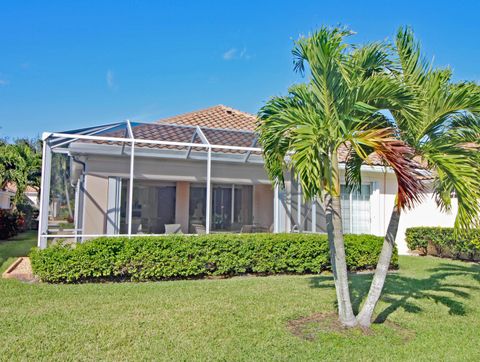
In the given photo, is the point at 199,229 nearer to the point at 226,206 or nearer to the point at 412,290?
the point at 226,206

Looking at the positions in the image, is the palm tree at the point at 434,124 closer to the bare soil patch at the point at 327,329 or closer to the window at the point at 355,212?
the bare soil patch at the point at 327,329

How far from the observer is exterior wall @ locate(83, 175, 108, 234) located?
13.0m

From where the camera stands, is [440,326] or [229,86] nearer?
[440,326]

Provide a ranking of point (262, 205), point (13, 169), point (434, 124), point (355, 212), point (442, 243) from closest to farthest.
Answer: point (434, 124), point (442, 243), point (355, 212), point (262, 205), point (13, 169)

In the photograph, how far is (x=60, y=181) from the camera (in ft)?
156

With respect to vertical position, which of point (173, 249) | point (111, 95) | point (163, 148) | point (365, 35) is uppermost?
point (111, 95)

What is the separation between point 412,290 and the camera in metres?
9.84

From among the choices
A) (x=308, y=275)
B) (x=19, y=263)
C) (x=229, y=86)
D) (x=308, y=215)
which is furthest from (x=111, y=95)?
(x=308, y=275)

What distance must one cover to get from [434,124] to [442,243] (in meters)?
11.6

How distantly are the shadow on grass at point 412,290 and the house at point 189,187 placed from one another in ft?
8.74

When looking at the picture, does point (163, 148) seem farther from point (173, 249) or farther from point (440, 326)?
point (440, 326)

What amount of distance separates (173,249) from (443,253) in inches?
494

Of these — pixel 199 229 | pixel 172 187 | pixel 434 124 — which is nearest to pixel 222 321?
pixel 434 124

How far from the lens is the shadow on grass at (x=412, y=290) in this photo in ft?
27.0
